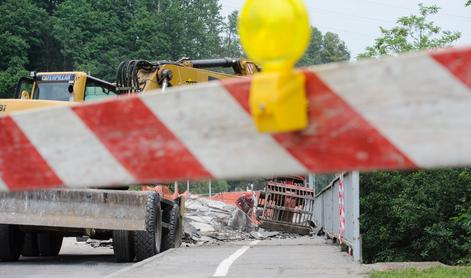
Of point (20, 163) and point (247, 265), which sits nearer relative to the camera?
point (20, 163)

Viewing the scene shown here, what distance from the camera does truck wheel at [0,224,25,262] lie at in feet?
44.0

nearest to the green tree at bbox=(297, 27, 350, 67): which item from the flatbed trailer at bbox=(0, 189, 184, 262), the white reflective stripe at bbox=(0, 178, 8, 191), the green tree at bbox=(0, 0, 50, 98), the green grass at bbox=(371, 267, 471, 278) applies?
the green tree at bbox=(0, 0, 50, 98)

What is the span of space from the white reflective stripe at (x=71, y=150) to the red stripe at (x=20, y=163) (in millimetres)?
30

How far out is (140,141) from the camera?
2557 mm

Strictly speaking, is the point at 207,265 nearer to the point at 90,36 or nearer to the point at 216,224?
the point at 216,224

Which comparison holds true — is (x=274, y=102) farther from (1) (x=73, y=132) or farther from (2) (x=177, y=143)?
(1) (x=73, y=132)

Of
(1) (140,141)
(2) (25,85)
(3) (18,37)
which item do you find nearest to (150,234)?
(2) (25,85)

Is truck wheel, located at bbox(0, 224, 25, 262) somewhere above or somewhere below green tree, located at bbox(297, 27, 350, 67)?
below

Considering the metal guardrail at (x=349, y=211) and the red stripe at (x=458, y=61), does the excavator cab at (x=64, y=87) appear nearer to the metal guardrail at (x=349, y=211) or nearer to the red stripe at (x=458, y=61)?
the metal guardrail at (x=349, y=211)

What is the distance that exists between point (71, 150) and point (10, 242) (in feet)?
37.7

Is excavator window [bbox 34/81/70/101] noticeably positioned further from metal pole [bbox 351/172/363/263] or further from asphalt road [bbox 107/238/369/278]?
metal pole [bbox 351/172/363/263]

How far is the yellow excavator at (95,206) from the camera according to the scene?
12211 millimetres

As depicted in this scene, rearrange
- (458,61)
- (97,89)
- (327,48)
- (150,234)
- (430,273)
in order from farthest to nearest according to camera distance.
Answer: (327,48) → (97,89) → (150,234) → (430,273) → (458,61)

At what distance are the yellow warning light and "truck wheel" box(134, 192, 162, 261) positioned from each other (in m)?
10.1
